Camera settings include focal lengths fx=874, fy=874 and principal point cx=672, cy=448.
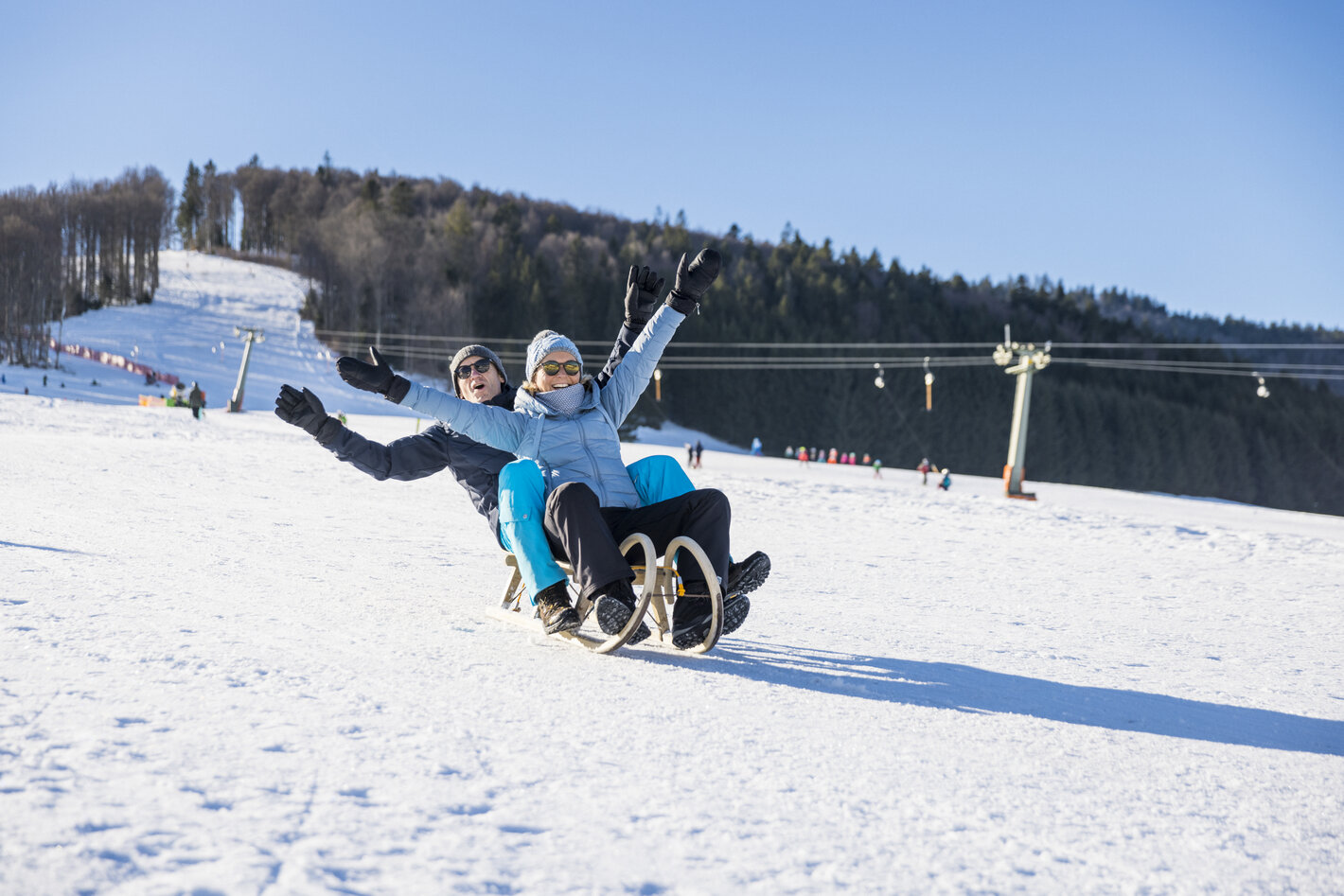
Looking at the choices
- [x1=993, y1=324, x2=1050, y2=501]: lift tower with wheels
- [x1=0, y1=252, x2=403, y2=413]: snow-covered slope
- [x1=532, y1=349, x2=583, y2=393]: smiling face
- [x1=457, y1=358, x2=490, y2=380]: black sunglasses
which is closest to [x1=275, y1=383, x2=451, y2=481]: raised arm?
[x1=457, y1=358, x2=490, y2=380]: black sunglasses

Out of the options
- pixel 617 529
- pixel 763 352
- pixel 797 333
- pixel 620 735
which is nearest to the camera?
pixel 620 735

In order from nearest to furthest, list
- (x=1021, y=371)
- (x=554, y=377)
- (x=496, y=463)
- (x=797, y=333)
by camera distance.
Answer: (x=554, y=377), (x=496, y=463), (x=1021, y=371), (x=797, y=333)

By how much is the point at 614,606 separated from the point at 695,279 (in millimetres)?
1804

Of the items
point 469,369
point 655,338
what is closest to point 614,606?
point 655,338

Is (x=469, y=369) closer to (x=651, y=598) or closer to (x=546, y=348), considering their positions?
(x=546, y=348)

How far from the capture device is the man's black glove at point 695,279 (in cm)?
416

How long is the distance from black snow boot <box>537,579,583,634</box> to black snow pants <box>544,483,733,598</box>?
0.08 metres

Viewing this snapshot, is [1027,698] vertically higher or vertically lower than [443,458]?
lower

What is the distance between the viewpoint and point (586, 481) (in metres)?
3.54

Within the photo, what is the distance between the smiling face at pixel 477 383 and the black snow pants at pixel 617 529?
0.98 meters

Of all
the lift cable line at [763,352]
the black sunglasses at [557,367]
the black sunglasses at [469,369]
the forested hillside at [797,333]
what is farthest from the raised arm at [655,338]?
the forested hillside at [797,333]

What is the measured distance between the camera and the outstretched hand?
11.0 ft

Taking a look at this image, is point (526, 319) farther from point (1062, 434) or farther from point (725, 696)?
point (725, 696)

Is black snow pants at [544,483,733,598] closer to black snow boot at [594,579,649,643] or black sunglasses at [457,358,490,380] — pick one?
black snow boot at [594,579,649,643]
